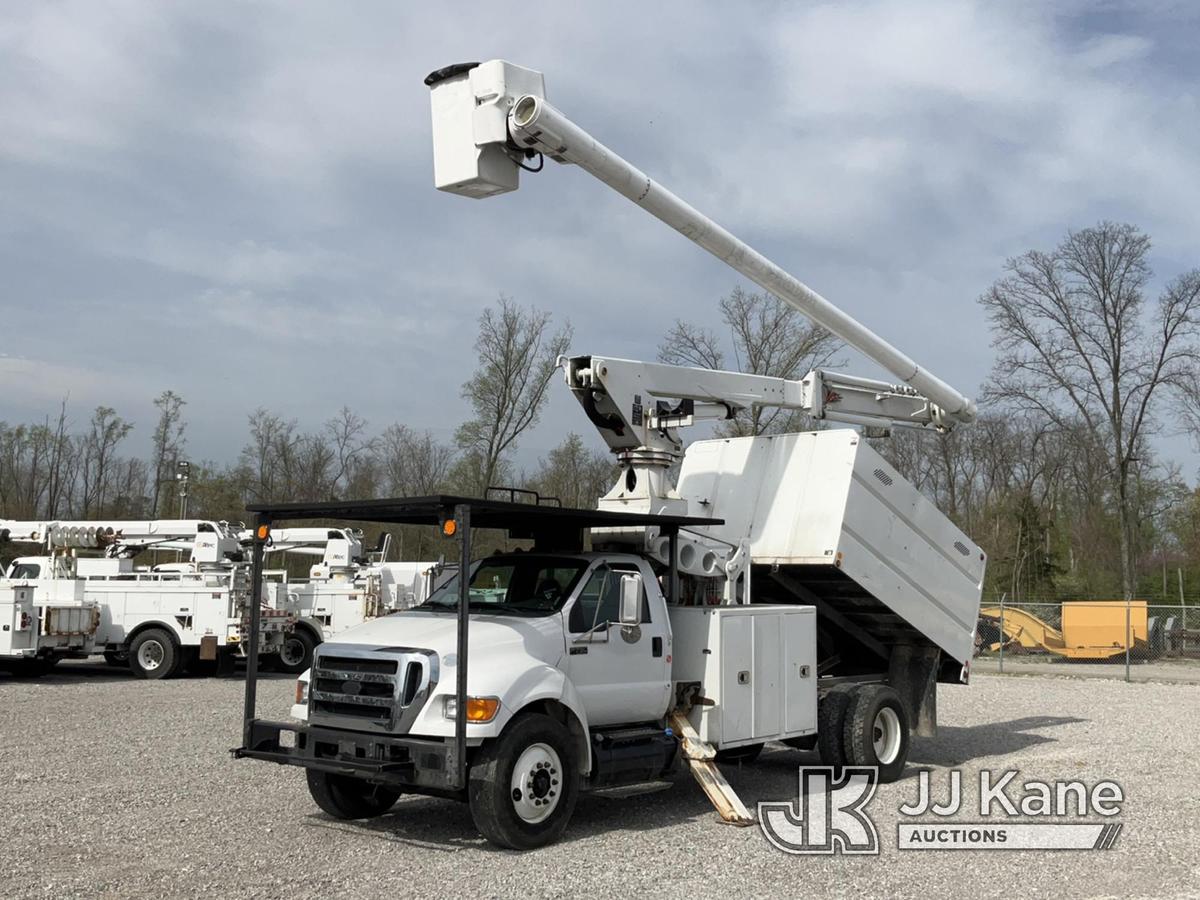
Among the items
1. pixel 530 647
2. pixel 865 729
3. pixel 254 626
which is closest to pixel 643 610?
pixel 530 647

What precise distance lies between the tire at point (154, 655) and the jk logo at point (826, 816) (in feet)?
43.0

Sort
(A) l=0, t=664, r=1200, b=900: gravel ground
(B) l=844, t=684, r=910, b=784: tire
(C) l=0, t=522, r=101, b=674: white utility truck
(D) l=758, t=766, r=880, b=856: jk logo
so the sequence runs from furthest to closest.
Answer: (C) l=0, t=522, r=101, b=674: white utility truck → (B) l=844, t=684, r=910, b=784: tire → (D) l=758, t=766, r=880, b=856: jk logo → (A) l=0, t=664, r=1200, b=900: gravel ground

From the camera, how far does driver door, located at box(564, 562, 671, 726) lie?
880 centimetres

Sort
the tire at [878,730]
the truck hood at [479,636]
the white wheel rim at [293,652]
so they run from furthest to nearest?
1. the white wheel rim at [293,652]
2. the tire at [878,730]
3. the truck hood at [479,636]

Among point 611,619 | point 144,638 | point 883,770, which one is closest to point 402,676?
point 611,619

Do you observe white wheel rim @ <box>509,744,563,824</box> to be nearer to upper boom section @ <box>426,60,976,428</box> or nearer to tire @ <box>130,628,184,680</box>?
Answer: upper boom section @ <box>426,60,976,428</box>

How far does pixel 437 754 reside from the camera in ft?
25.0

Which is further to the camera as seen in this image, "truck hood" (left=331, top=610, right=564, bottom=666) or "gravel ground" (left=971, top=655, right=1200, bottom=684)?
"gravel ground" (left=971, top=655, right=1200, bottom=684)

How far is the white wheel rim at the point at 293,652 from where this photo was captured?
71.8 feet

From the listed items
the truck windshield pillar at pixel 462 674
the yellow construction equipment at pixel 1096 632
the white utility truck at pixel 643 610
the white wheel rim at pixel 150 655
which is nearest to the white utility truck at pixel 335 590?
→ the white wheel rim at pixel 150 655

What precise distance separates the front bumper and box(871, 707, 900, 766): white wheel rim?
5.06m

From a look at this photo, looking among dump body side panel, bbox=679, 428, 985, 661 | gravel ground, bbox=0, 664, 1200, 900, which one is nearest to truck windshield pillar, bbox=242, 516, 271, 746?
gravel ground, bbox=0, 664, 1200, 900

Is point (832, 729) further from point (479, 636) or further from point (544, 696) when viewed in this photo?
point (479, 636)

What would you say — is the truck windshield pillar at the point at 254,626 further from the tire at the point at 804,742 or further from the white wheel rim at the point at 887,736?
the white wheel rim at the point at 887,736
